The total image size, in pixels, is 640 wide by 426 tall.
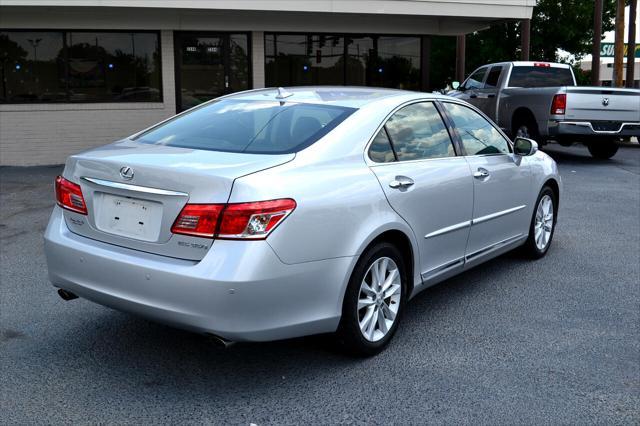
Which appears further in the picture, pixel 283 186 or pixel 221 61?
pixel 221 61

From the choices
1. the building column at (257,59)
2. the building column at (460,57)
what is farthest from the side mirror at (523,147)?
the building column at (460,57)

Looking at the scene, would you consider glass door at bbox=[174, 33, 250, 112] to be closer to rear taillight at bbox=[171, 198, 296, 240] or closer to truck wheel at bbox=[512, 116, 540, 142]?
truck wheel at bbox=[512, 116, 540, 142]

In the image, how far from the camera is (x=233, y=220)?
10.7 ft

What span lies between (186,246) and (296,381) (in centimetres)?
99

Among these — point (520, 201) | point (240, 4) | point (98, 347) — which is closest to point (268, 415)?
point (98, 347)

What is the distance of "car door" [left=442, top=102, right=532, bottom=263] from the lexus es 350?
49 mm

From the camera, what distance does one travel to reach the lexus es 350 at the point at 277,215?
3.30 meters

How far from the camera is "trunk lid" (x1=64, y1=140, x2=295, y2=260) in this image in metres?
3.35

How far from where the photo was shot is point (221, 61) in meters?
14.9

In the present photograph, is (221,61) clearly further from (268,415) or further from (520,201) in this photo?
(268,415)

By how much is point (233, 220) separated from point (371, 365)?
128cm

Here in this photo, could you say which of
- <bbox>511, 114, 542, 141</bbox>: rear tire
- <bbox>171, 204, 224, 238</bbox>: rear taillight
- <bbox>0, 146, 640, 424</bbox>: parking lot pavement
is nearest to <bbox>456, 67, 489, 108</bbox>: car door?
<bbox>511, 114, 542, 141</bbox>: rear tire

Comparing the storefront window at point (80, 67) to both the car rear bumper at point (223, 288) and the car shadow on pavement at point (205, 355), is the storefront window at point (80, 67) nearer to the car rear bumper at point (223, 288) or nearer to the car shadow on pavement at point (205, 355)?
the car shadow on pavement at point (205, 355)

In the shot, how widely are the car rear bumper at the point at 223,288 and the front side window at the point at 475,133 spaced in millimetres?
1842
